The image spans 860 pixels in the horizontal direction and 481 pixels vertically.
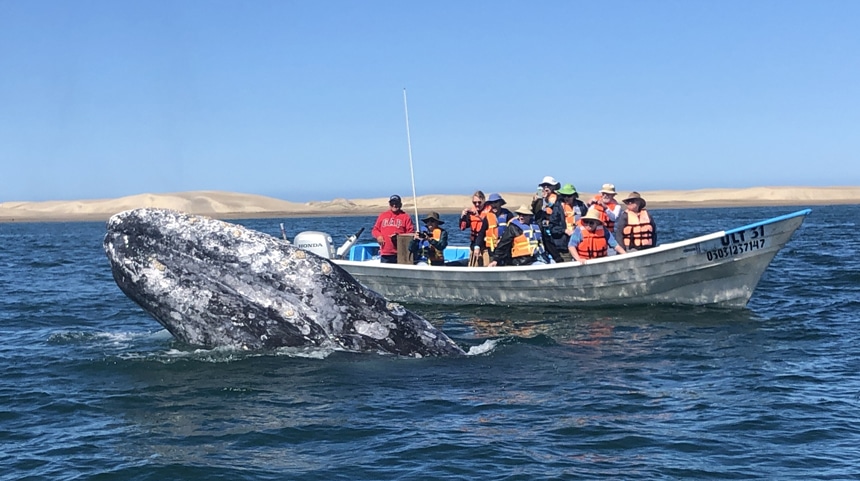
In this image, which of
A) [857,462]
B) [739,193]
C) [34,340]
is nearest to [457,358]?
[857,462]

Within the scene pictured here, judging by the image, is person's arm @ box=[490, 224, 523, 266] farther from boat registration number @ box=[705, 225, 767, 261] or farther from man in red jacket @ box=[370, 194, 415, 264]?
Result: boat registration number @ box=[705, 225, 767, 261]

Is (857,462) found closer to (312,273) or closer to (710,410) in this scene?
(710,410)

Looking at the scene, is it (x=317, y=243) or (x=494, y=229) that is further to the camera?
(x=317, y=243)

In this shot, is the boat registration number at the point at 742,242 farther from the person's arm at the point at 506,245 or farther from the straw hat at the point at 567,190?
the person's arm at the point at 506,245

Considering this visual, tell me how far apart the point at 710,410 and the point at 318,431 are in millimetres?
3297

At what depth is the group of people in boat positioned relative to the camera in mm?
14477

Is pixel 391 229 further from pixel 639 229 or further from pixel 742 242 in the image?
pixel 742 242

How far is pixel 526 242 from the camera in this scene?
15.1m

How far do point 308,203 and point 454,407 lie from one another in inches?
4446

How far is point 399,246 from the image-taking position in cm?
1672

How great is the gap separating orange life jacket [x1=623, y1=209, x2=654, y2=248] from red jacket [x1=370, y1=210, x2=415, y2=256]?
4178 mm

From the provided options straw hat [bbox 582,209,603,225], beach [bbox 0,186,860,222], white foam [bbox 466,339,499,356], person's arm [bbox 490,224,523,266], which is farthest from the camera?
beach [bbox 0,186,860,222]

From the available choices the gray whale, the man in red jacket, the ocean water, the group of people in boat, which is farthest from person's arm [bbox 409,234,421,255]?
the gray whale

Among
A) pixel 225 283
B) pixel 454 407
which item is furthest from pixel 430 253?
pixel 454 407
